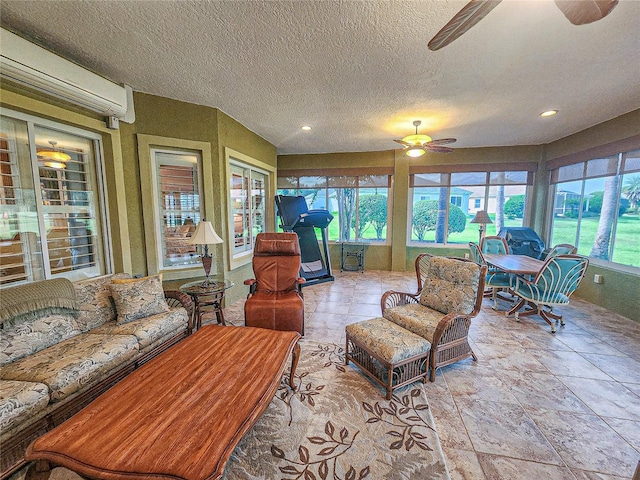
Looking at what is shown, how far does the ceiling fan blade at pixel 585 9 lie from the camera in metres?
1.13

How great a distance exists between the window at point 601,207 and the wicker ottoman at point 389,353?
364 centimetres

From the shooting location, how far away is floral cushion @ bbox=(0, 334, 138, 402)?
1574 mm

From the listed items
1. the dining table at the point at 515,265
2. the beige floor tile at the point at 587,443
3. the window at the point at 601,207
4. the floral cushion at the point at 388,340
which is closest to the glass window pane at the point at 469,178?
the window at the point at 601,207

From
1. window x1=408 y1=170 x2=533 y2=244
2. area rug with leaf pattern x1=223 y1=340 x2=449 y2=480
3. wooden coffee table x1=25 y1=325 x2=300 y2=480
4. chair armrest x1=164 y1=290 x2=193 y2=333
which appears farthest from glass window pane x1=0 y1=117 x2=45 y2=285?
window x1=408 y1=170 x2=533 y2=244

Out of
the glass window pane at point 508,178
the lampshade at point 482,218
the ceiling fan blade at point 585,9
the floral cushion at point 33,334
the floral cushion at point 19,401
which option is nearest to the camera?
the ceiling fan blade at point 585,9

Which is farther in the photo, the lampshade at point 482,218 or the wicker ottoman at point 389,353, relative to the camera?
the lampshade at point 482,218

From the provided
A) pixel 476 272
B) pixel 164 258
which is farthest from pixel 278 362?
pixel 164 258

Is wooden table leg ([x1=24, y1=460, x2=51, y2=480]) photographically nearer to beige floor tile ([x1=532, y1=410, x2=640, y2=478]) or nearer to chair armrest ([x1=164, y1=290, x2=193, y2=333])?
chair armrest ([x1=164, y1=290, x2=193, y2=333])

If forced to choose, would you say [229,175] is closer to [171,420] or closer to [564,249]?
[171,420]

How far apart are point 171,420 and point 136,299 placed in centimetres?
155

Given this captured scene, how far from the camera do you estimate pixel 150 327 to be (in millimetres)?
2207

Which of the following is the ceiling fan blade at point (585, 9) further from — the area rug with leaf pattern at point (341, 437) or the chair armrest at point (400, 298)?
Answer: the area rug with leaf pattern at point (341, 437)

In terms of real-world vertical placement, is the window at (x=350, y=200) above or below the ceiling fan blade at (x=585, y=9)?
below

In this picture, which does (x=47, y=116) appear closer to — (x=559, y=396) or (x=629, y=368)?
(x=559, y=396)
